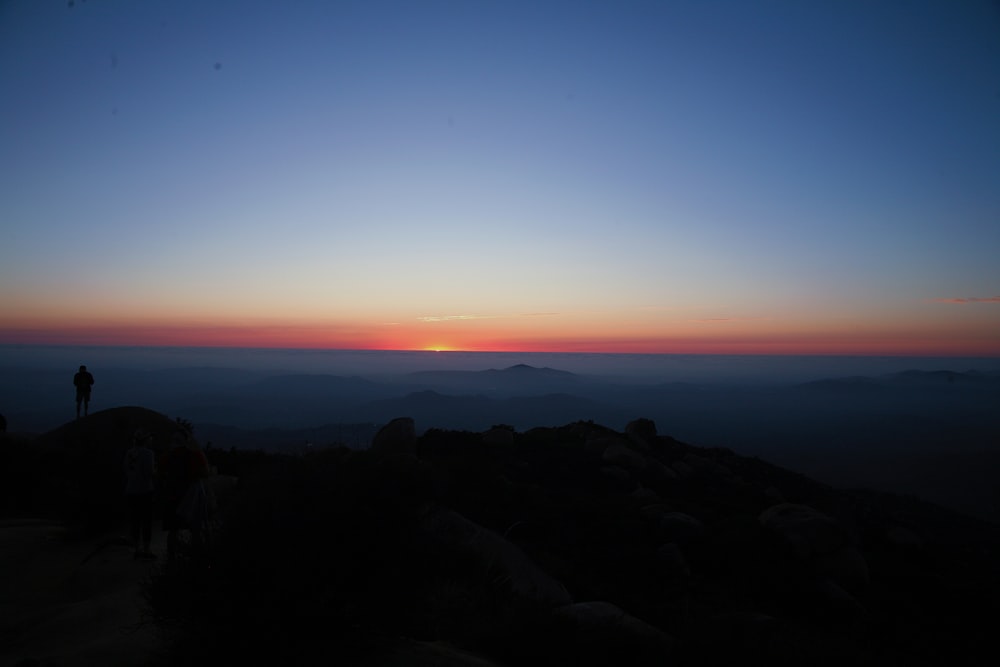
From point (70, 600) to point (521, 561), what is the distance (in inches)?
236

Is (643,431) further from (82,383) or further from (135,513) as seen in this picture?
(82,383)

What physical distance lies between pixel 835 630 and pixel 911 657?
110 cm

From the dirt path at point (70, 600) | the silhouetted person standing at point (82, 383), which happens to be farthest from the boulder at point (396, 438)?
the silhouetted person standing at point (82, 383)

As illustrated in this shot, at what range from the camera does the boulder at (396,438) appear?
1524cm

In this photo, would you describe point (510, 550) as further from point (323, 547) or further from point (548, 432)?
point (548, 432)

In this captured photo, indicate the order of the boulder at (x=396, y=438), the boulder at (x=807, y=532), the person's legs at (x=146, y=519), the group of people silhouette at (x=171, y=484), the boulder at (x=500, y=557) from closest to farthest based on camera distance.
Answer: the group of people silhouette at (x=171, y=484) → the boulder at (x=500, y=557) → the person's legs at (x=146, y=519) → the boulder at (x=807, y=532) → the boulder at (x=396, y=438)

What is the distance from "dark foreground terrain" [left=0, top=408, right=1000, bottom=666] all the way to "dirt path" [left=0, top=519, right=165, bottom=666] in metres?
0.14

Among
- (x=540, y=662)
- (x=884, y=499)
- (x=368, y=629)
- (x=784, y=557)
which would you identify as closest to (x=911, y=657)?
(x=784, y=557)

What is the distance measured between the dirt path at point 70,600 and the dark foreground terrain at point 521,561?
0.14 m

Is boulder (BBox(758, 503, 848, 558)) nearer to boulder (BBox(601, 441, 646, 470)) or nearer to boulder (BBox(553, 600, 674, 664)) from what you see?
boulder (BBox(601, 441, 646, 470))

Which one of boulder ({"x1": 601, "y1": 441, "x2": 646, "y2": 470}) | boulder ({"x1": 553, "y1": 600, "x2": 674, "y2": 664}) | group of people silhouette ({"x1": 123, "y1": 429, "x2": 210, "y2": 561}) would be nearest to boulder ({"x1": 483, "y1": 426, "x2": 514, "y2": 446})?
boulder ({"x1": 601, "y1": 441, "x2": 646, "y2": 470})

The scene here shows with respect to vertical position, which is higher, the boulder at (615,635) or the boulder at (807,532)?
the boulder at (615,635)

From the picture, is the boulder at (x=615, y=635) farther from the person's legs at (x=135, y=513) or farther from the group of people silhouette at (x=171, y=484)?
the person's legs at (x=135, y=513)

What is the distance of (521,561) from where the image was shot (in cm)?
831
